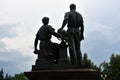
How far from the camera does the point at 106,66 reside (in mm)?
44906

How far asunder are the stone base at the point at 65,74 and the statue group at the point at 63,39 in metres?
0.72

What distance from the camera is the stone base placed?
14453 mm

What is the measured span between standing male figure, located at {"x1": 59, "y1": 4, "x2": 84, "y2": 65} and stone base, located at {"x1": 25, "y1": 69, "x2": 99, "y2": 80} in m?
0.96

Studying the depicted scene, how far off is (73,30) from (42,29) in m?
1.18

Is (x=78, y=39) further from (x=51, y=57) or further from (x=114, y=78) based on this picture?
(x=114, y=78)

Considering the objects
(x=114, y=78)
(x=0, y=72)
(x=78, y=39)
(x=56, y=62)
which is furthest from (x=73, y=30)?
(x=0, y=72)

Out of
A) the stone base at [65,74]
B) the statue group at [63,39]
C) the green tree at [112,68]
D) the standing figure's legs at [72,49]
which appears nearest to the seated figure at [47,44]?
the statue group at [63,39]

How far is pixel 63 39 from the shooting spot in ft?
50.9

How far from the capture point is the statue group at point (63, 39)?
50.9ft

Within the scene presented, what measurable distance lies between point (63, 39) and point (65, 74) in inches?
60.4

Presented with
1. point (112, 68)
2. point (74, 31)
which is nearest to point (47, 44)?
point (74, 31)

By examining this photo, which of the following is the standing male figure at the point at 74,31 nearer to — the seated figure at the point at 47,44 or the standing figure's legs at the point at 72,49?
the standing figure's legs at the point at 72,49

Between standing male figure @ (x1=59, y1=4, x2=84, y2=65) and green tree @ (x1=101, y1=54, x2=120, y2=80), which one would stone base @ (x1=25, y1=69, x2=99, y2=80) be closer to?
standing male figure @ (x1=59, y1=4, x2=84, y2=65)

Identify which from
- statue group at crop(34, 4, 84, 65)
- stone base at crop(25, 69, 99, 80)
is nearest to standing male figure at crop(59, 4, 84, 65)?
statue group at crop(34, 4, 84, 65)
